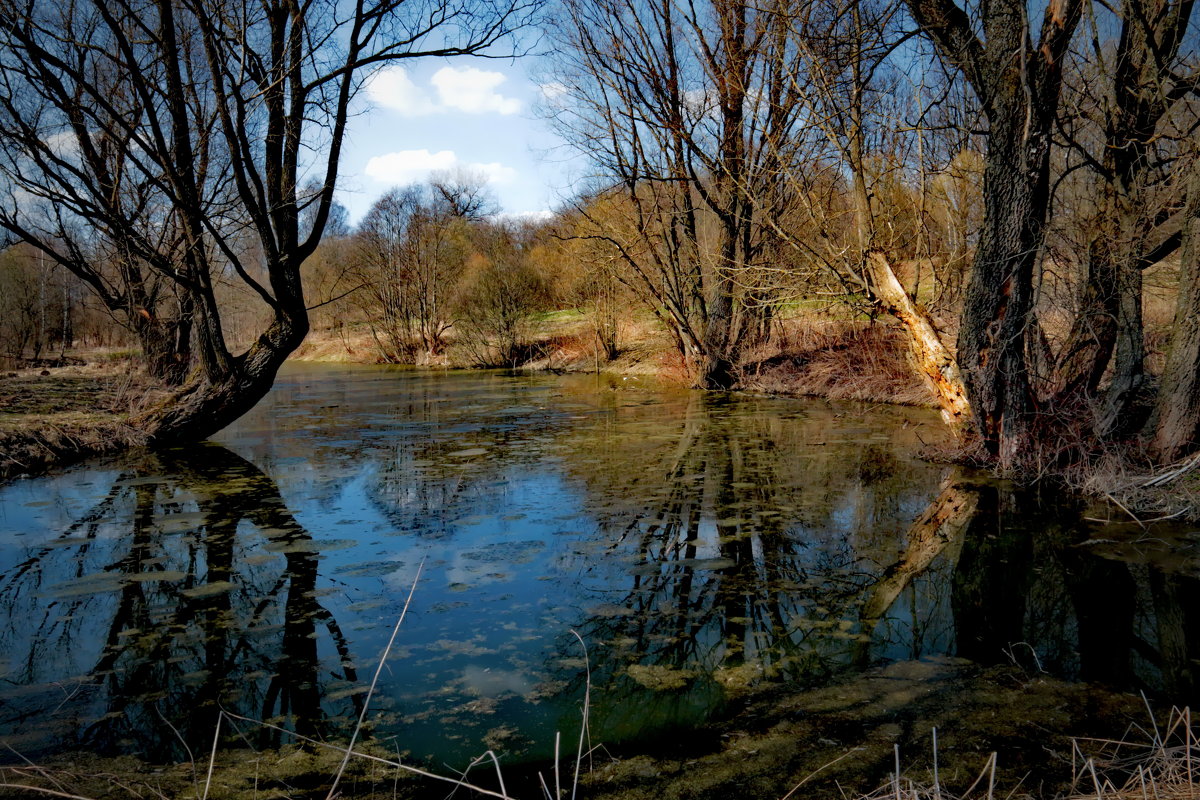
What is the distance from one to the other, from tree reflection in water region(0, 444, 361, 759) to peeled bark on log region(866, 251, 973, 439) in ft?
19.0

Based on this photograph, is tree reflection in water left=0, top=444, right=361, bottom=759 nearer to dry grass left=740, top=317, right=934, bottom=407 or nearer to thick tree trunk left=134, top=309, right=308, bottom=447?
thick tree trunk left=134, top=309, right=308, bottom=447

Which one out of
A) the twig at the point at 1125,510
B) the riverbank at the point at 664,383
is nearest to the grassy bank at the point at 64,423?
the riverbank at the point at 664,383

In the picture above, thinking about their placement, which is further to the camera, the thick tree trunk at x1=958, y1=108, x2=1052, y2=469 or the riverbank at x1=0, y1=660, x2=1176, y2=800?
the thick tree trunk at x1=958, y1=108, x2=1052, y2=469

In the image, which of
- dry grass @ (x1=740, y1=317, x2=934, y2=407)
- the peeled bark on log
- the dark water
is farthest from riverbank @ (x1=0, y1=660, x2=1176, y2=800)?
dry grass @ (x1=740, y1=317, x2=934, y2=407)

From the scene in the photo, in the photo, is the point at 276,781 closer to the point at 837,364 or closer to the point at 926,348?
the point at 926,348

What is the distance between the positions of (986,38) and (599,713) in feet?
18.8

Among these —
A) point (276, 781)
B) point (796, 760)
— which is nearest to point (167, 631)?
point (276, 781)

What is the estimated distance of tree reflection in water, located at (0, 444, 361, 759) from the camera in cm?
280

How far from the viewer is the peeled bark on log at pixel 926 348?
23.6ft

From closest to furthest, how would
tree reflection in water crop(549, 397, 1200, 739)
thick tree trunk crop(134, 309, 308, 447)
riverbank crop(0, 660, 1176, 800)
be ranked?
1. riverbank crop(0, 660, 1176, 800)
2. tree reflection in water crop(549, 397, 1200, 739)
3. thick tree trunk crop(134, 309, 308, 447)

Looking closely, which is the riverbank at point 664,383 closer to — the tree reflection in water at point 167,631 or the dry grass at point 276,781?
the tree reflection in water at point 167,631

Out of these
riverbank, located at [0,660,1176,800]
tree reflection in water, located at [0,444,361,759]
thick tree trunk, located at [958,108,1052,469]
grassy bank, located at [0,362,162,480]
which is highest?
thick tree trunk, located at [958,108,1052,469]

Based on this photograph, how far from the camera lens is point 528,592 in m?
4.07

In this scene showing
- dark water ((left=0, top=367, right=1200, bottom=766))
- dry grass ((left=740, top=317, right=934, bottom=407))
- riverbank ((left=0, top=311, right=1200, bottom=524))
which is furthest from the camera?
dry grass ((left=740, top=317, right=934, bottom=407))
